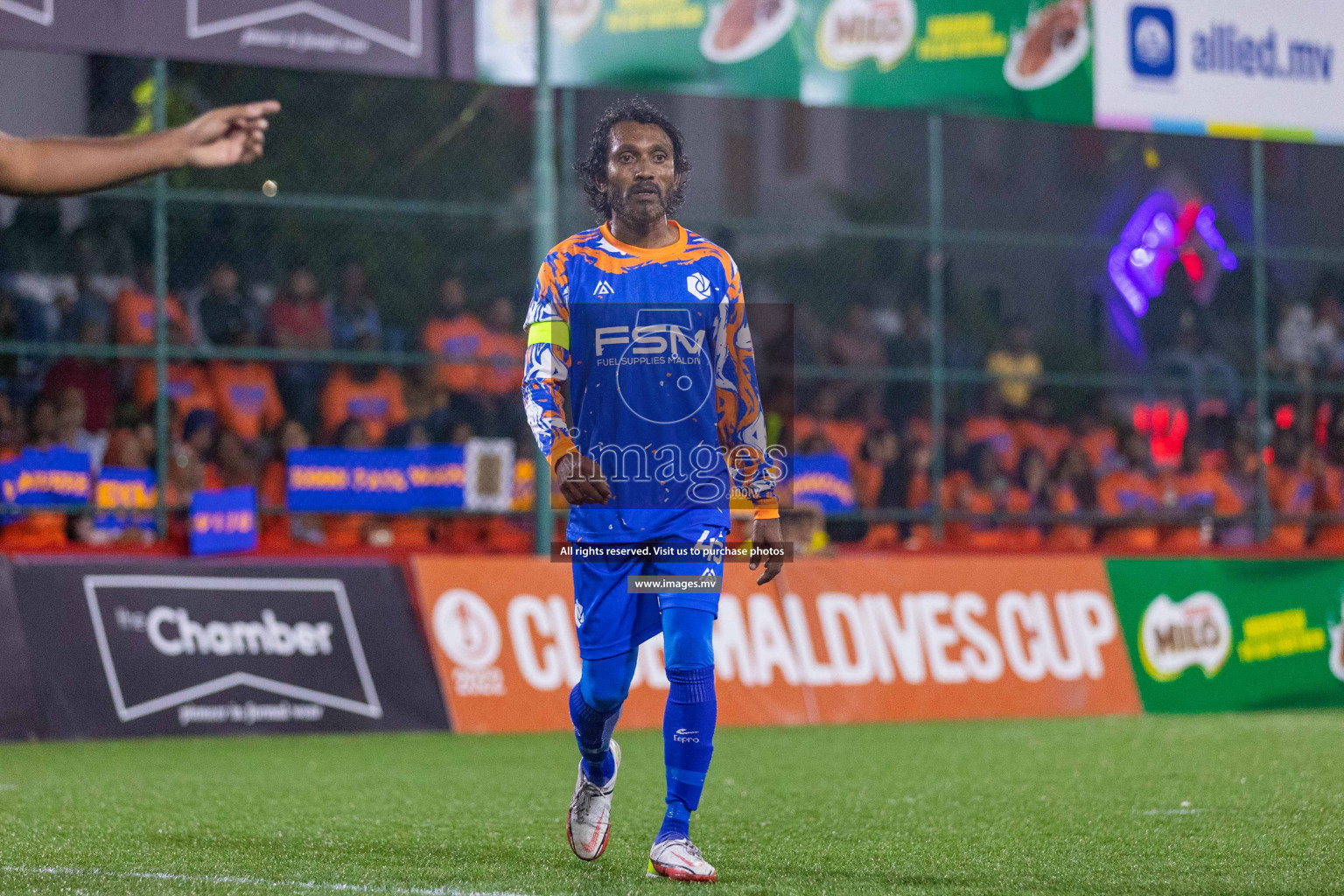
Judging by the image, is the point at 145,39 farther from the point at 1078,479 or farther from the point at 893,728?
the point at 1078,479

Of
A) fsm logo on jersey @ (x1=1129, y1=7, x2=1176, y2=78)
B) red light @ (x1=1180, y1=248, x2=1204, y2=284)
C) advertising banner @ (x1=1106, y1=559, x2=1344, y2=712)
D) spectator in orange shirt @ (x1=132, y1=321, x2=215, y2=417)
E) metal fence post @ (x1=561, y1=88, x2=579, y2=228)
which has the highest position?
fsm logo on jersey @ (x1=1129, y1=7, x2=1176, y2=78)

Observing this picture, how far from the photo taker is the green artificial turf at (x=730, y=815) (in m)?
5.09

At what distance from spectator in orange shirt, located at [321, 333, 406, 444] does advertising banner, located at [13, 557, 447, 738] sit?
2.84 metres

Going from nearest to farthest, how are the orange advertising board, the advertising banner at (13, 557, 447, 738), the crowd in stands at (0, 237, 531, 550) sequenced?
the advertising banner at (13, 557, 447, 738) → the orange advertising board → the crowd in stands at (0, 237, 531, 550)

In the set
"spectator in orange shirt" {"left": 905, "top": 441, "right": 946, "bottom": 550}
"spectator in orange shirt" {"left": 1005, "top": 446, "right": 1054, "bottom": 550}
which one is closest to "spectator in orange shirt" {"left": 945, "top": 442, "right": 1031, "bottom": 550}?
"spectator in orange shirt" {"left": 1005, "top": 446, "right": 1054, "bottom": 550}

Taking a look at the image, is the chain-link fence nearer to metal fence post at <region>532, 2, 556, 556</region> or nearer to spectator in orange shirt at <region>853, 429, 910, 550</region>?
spectator in orange shirt at <region>853, 429, 910, 550</region>

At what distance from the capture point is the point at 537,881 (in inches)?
199

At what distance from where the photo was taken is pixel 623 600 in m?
5.38

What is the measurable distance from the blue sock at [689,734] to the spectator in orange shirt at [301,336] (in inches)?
346

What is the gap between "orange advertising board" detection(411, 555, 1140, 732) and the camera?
1127 centimetres

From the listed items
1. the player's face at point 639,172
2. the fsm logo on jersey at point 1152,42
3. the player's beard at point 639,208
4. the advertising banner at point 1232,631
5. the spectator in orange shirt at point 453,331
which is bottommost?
the advertising banner at point 1232,631

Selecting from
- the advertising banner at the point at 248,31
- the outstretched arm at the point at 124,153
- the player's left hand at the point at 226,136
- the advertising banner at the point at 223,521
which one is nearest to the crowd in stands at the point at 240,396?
the advertising banner at the point at 223,521

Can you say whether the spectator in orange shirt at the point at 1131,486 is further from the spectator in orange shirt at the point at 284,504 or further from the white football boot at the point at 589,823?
the white football boot at the point at 589,823

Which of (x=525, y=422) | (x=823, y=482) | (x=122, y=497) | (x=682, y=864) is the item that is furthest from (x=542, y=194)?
(x=682, y=864)
